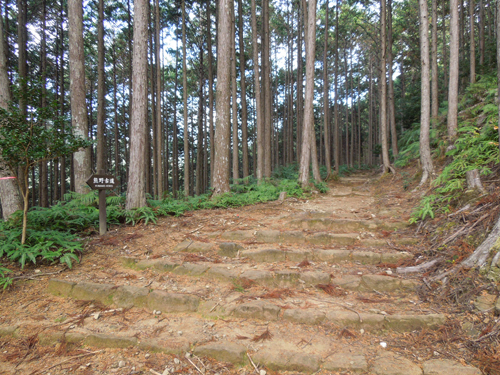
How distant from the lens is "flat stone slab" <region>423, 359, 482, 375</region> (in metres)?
2.03

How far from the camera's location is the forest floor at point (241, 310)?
2.30 m

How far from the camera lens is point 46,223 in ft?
16.2

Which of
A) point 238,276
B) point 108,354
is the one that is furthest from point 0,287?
point 238,276

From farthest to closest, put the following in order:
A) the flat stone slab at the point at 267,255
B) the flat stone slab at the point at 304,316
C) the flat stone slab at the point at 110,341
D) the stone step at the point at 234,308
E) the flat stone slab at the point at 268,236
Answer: the flat stone slab at the point at 268,236 → the flat stone slab at the point at 267,255 → the flat stone slab at the point at 304,316 → the stone step at the point at 234,308 → the flat stone slab at the point at 110,341

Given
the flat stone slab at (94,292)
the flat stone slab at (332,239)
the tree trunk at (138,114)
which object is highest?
the tree trunk at (138,114)

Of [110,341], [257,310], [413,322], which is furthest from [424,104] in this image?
[110,341]

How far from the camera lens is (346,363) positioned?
2215mm

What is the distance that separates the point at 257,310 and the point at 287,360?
0.70m

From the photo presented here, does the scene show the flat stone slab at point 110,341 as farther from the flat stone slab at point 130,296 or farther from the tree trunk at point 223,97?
the tree trunk at point 223,97

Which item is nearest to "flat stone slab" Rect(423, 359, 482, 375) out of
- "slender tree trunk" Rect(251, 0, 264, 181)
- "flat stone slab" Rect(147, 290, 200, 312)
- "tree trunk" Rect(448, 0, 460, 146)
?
"flat stone slab" Rect(147, 290, 200, 312)

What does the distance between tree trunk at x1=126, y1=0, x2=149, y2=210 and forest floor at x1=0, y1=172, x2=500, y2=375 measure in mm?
1413

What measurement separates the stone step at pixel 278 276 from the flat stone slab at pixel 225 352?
3.85 feet

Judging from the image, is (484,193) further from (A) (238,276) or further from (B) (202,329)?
(B) (202,329)

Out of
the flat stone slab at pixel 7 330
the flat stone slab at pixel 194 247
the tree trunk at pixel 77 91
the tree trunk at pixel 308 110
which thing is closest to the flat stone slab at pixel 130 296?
the flat stone slab at pixel 7 330
